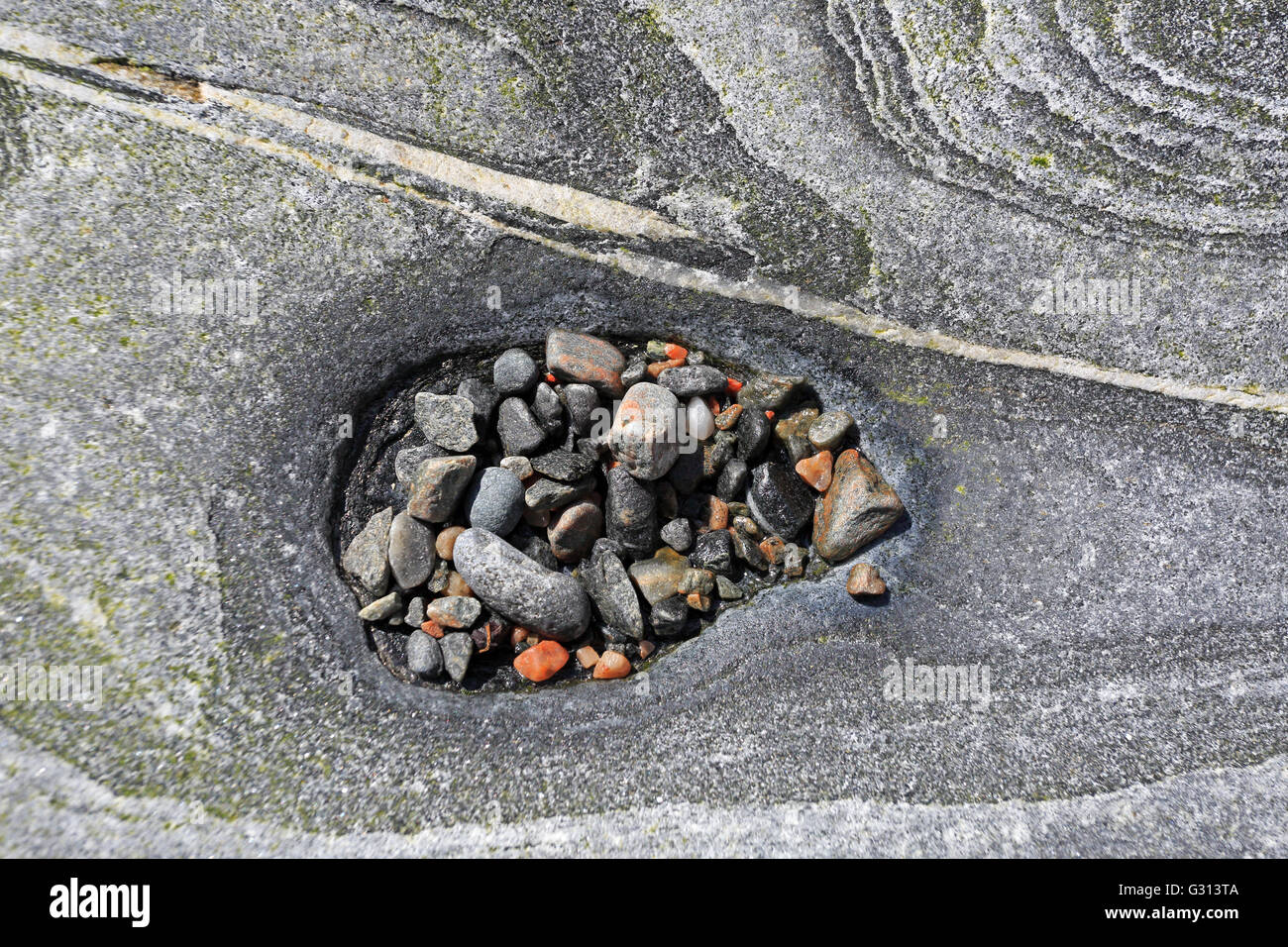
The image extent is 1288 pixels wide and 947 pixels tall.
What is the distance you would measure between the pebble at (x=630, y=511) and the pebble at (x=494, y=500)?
288 millimetres

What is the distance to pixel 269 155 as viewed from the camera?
2010 millimetres

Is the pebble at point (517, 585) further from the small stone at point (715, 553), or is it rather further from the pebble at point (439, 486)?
the small stone at point (715, 553)

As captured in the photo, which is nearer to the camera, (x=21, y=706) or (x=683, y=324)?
(x=21, y=706)

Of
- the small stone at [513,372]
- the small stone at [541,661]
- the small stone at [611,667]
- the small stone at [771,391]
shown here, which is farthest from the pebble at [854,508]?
the small stone at [513,372]

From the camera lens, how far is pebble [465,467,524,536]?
2.01 meters

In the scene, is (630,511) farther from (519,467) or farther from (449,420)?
(449,420)

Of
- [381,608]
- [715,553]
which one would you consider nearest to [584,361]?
[715,553]

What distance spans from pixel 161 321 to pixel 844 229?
203 cm

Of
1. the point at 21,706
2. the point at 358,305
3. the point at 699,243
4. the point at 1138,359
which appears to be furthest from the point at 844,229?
the point at 21,706

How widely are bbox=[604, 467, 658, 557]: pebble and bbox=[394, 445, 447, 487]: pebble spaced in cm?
54

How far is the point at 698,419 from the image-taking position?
2.08 meters

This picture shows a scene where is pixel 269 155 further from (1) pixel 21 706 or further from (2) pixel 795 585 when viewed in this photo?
(2) pixel 795 585

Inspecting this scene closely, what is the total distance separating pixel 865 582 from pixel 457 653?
1.23 meters

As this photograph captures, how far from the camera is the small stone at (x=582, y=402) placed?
2055mm
